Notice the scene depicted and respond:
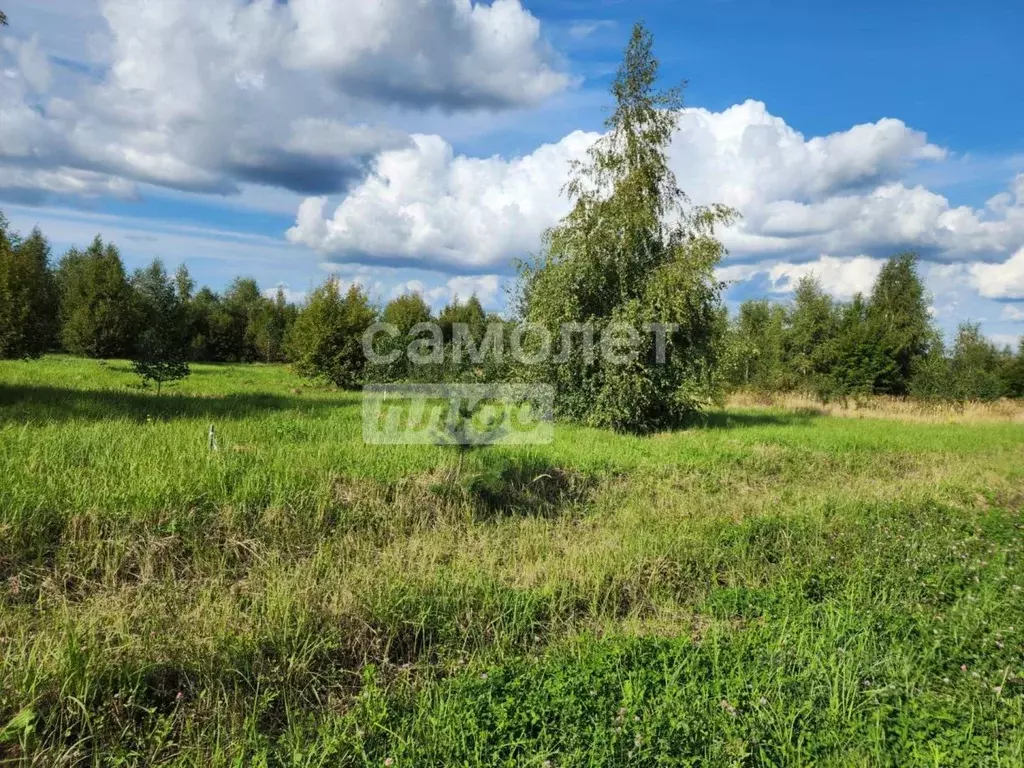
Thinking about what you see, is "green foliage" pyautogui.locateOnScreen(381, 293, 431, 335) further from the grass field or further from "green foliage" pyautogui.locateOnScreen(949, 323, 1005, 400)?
"green foliage" pyautogui.locateOnScreen(949, 323, 1005, 400)

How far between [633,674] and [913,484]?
9.09 metres

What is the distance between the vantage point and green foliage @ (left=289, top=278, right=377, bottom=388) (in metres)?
22.1

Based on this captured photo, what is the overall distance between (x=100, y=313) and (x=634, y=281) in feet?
107

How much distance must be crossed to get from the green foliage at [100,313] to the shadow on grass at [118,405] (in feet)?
82.2

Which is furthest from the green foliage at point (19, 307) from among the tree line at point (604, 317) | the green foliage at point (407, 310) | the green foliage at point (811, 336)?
the green foliage at point (811, 336)

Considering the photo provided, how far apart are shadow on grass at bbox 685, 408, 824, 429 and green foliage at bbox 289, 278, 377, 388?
1170cm

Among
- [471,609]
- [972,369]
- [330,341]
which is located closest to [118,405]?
[471,609]

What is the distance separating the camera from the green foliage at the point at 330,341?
72.6 ft

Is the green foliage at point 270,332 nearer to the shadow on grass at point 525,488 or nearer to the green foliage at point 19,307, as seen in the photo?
the green foliage at point 19,307

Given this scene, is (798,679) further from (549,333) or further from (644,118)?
(644,118)

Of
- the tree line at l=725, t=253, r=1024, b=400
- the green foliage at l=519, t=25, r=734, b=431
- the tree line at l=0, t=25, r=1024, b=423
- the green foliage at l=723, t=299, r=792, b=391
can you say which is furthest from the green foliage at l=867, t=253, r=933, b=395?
the green foliage at l=519, t=25, r=734, b=431

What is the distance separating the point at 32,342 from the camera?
76.4 feet

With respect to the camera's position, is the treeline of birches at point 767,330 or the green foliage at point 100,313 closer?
the treeline of birches at point 767,330

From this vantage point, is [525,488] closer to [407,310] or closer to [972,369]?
[407,310]
